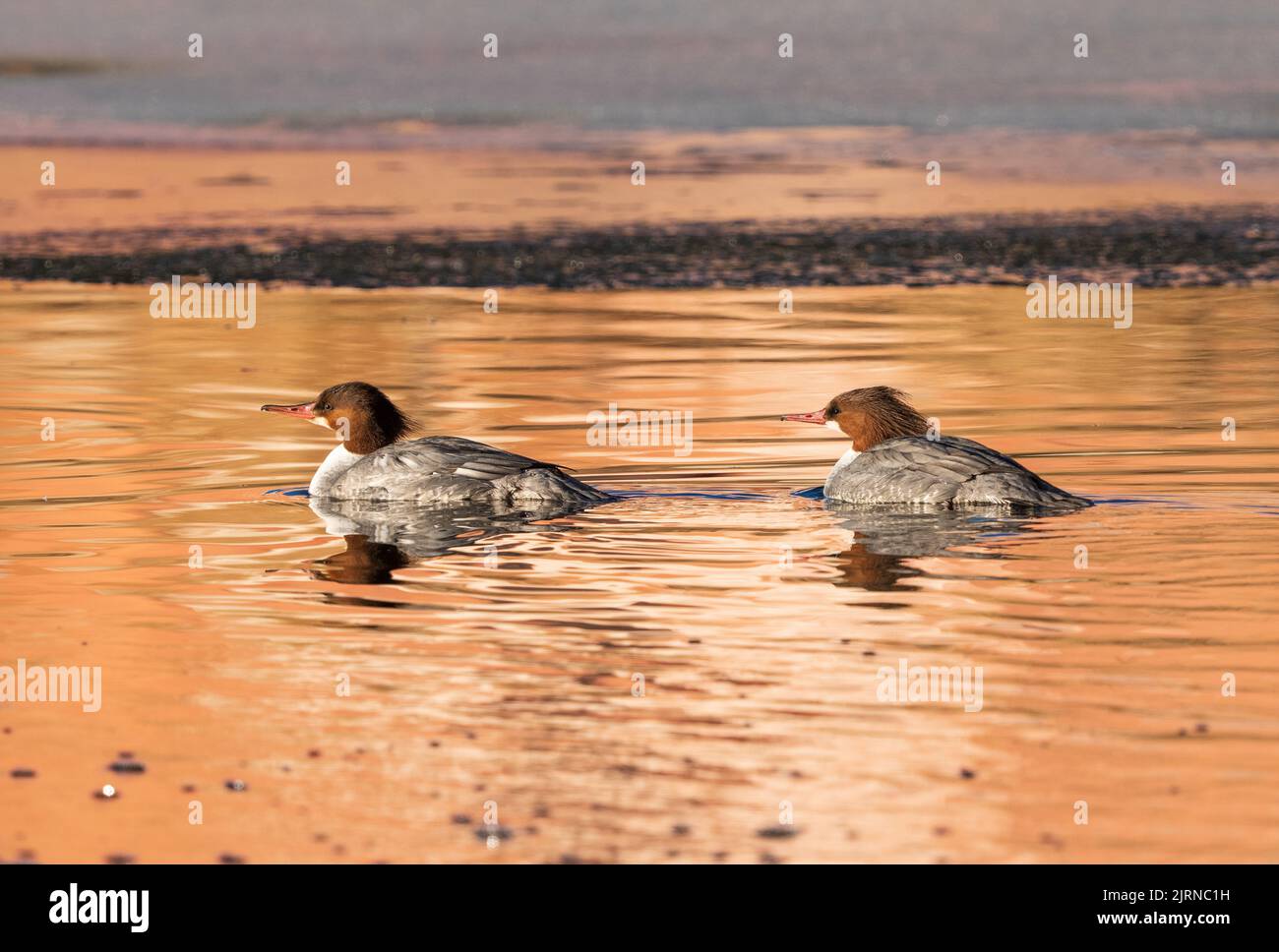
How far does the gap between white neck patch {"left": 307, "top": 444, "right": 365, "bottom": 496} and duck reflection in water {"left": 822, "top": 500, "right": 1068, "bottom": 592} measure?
3.46m

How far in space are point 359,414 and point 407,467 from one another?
3.23ft

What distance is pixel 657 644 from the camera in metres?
10.7

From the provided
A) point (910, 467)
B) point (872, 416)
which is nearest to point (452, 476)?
point (872, 416)

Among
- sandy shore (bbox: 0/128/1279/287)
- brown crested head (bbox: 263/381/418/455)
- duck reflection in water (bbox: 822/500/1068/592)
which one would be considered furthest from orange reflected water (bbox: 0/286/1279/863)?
sandy shore (bbox: 0/128/1279/287)

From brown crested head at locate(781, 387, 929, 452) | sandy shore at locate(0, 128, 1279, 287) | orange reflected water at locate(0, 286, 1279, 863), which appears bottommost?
orange reflected water at locate(0, 286, 1279, 863)

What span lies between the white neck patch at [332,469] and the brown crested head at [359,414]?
→ 12cm

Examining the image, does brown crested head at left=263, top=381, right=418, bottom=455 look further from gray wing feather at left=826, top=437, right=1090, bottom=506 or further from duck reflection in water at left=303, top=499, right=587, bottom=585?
gray wing feather at left=826, top=437, right=1090, bottom=506

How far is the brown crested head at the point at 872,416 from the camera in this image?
15539 mm

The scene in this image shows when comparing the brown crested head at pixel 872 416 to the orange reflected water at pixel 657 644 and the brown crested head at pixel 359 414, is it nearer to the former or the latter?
the orange reflected water at pixel 657 644

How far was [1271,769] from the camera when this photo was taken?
8.62 metres

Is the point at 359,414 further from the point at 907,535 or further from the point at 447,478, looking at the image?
the point at 907,535

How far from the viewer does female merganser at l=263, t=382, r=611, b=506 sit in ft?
48.4

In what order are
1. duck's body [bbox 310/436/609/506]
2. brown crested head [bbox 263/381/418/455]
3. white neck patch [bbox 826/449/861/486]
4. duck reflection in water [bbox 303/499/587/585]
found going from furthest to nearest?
brown crested head [bbox 263/381/418/455] → white neck patch [bbox 826/449/861/486] → duck's body [bbox 310/436/609/506] → duck reflection in water [bbox 303/499/587/585]
